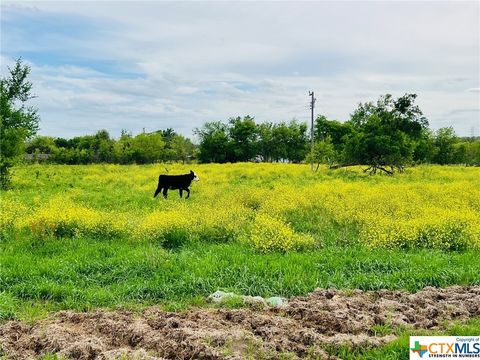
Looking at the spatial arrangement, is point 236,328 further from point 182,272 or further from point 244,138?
point 244,138

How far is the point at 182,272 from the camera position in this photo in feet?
24.8

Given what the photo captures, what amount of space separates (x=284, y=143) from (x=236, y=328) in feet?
200

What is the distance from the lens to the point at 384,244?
9492 mm

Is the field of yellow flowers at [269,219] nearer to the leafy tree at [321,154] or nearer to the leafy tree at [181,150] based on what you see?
the leafy tree at [321,154]

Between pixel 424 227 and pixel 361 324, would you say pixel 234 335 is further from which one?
pixel 424 227

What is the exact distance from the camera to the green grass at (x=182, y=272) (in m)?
6.70

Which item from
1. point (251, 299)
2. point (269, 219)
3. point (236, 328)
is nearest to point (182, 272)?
point (251, 299)

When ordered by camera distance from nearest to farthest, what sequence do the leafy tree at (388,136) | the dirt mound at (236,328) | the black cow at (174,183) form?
the dirt mound at (236,328)
the black cow at (174,183)
the leafy tree at (388,136)

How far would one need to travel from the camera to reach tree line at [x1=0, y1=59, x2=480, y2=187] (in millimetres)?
32781

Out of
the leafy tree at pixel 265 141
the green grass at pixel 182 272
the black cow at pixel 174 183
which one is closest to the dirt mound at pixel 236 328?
the green grass at pixel 182 272

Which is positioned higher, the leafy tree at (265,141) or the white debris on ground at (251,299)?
the leafy tree at (265,141)

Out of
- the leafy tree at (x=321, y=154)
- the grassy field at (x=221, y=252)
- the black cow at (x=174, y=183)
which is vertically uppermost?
the leafy tree at (x=321, y=154)

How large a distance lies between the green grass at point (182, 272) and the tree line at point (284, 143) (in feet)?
48.4

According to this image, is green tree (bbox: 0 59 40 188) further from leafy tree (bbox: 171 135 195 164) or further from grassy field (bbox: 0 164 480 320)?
leafy tree (bbox: 171 135 195 164)
